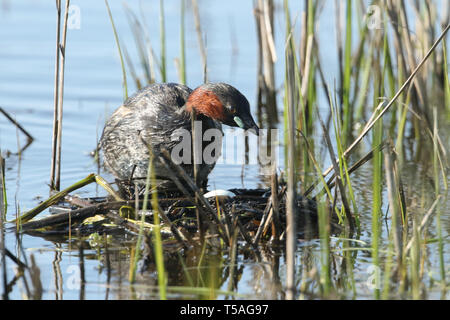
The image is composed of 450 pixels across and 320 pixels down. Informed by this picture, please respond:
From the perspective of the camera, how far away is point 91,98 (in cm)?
931

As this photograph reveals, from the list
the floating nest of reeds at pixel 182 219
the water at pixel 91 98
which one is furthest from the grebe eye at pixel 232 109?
the water at pixel 91 98

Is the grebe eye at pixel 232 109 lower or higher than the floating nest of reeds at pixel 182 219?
higher

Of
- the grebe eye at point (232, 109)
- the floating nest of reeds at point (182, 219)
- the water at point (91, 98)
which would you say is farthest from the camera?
the grebe eye at point (232, 109)

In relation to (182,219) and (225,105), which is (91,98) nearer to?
(225,105)

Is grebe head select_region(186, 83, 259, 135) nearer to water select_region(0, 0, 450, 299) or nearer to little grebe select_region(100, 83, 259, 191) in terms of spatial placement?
little grebe select_region(100, 83, 259, 191)

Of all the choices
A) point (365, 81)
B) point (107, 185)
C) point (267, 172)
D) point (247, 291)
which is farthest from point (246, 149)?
point (247, 291)

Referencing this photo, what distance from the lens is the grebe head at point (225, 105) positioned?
5316mm

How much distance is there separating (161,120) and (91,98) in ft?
12.3

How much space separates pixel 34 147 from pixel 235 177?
2.29 m

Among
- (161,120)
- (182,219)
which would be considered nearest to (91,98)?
(161,120)

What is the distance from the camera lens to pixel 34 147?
301 inches

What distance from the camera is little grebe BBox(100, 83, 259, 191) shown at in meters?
5.37

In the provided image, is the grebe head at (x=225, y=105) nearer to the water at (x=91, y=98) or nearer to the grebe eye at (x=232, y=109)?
the grebe eye at (x=232, y=109)
